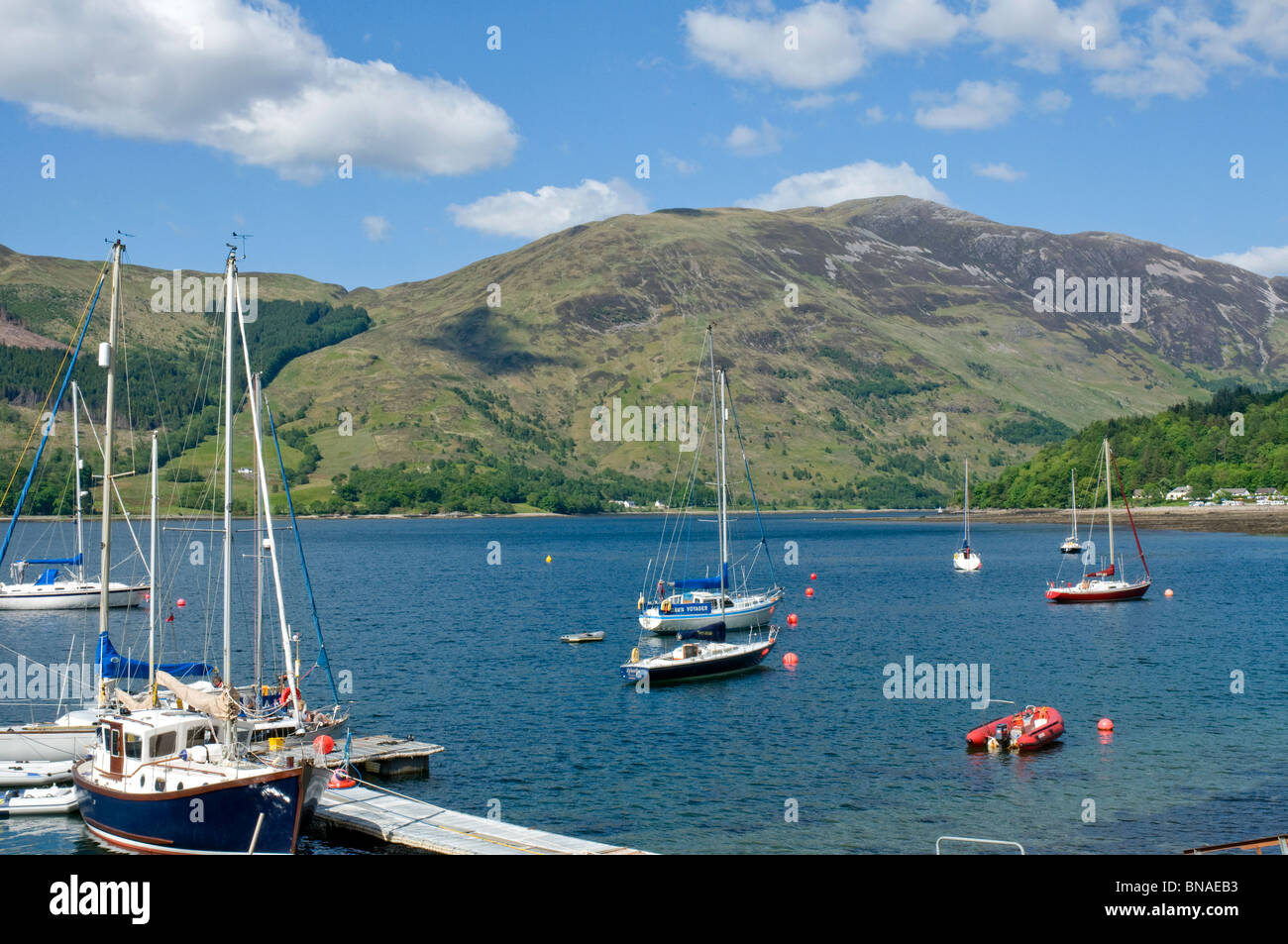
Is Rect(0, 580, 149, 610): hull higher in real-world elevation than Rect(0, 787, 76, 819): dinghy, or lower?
higher

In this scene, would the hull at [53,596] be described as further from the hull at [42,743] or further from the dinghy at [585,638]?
the hull at [42,743]

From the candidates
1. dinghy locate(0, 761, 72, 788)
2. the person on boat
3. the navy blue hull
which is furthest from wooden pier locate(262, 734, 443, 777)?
the navy blue hull

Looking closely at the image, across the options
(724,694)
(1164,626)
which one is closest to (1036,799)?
(724,694)

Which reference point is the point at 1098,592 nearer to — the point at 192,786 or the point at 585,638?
the point at 585,638

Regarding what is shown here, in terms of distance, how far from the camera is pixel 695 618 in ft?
282

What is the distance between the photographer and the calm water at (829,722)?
134 feet

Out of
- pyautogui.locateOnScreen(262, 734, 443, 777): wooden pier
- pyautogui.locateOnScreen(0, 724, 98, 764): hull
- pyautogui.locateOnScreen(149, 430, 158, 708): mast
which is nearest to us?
pyautogui.locateOnScreen(149, 430, 158, 708): mast

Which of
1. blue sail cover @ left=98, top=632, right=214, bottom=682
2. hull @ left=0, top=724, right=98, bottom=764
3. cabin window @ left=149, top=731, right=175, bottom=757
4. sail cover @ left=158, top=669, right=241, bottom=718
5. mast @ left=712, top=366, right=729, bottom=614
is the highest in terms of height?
mast @ left=712, top=366, right=729, bottom=614

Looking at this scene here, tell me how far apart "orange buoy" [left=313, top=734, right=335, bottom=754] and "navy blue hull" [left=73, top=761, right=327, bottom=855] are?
6.92 m

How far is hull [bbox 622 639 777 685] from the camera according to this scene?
6912cm

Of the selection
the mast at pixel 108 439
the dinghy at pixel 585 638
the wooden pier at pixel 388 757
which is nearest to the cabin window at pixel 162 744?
the mast at pixel 108 439

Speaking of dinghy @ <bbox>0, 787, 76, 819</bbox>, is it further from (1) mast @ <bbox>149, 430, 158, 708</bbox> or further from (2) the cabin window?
(2) the cabin window

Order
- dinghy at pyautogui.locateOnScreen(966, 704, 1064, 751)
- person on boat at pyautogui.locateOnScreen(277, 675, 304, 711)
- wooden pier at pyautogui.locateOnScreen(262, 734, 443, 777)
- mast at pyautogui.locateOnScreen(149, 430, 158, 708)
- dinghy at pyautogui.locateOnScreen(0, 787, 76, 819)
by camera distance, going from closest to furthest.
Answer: dinghy at pyautogui.locateOnScreen(0, 787, 76, 819) < mast at pyautogui.locateOnScreen(149, 430, 158, 708) < person on boat at pyautogui.locateOnScreen(277, 675, 304, 711) < wooden pier at pyautogui.locateOnScreen(262, 734, 443, 777) < dinghy at pyautogui.locateOnScreen(966, 704, 1064, 751)
